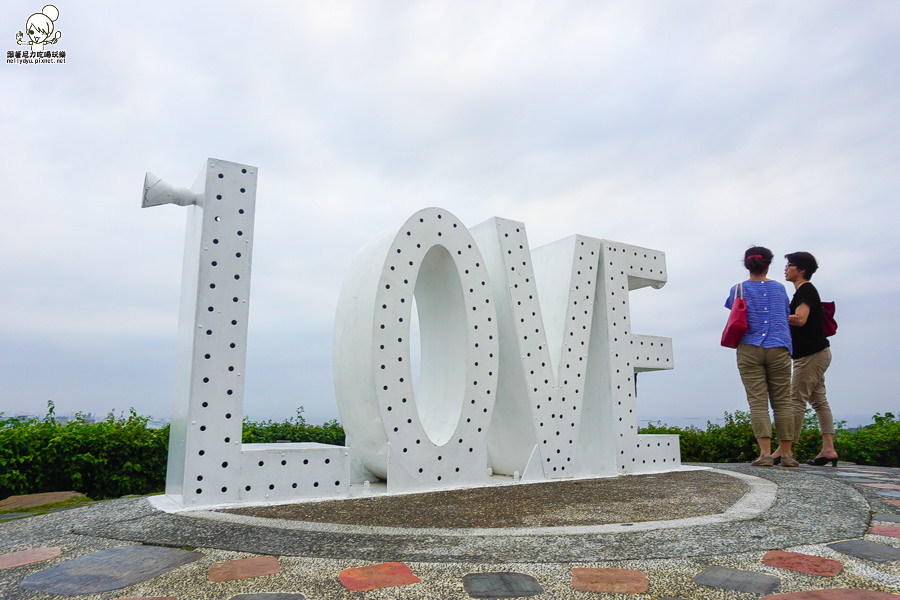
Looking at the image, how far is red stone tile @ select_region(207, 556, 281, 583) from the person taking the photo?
241 cm

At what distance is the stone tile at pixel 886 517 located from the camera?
11.6 feet

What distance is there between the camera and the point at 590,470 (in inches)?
258

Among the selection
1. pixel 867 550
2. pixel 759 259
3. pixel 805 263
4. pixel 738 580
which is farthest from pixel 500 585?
pixel 805 263

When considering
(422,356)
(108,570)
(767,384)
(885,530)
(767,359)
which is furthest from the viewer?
(767,384)

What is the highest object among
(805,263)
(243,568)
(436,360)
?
(805,263)

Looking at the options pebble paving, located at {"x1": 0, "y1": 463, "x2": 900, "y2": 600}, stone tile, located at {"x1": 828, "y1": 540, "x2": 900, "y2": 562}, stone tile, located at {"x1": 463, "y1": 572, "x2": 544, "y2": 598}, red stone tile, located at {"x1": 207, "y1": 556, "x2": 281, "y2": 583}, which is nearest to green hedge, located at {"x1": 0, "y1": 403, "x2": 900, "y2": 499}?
pebble paving, located at {"x1": 0, "y1": 463, "x2": 900, "y2": 600}

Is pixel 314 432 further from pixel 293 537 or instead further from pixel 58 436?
pixel 293 537

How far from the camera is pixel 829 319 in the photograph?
7020 mm

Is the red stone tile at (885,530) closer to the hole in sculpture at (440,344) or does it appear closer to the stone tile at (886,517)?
the stone tile at (886,517)

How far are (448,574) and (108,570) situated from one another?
1.49m

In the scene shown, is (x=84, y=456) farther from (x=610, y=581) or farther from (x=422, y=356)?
(x=610, y=581)

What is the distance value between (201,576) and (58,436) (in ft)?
12.4

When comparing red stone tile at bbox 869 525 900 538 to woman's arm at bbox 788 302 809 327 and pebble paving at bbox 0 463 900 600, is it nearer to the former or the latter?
pebble paving at bbox 0 463 900 600

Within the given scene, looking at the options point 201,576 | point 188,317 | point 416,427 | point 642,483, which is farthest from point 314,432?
point 201,576
